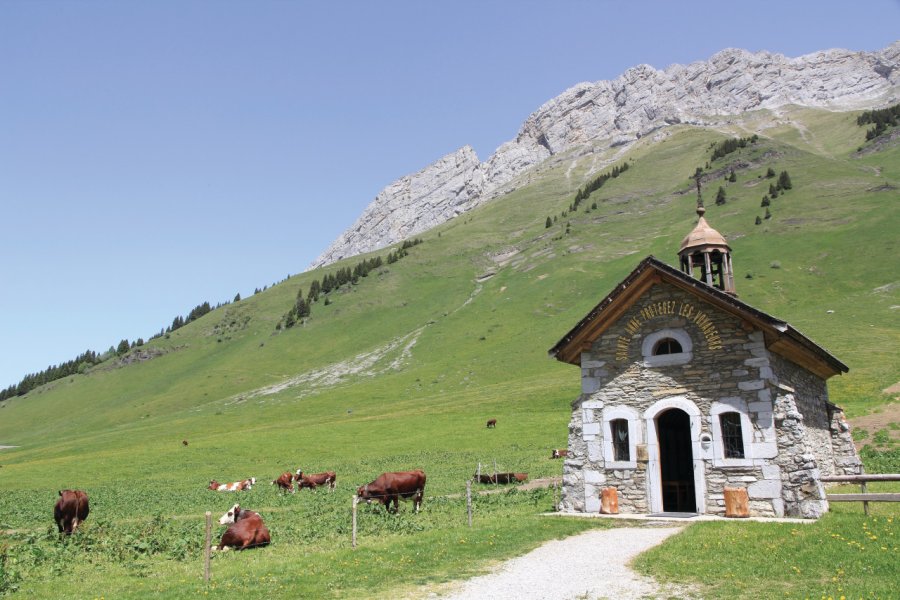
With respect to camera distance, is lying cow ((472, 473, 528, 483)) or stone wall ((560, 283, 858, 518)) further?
lying cow ((472, 473, 528, 483))

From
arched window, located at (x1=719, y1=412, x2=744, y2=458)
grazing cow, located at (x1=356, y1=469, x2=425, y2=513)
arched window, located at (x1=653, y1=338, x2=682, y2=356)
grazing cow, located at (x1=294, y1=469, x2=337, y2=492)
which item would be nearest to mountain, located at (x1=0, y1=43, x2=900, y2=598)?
grazing cow, located at (x1=356, y1=469, x2=425, y2=513)

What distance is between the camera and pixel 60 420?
131 m

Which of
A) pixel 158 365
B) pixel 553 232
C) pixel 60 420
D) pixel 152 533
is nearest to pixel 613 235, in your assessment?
pixel 553 232

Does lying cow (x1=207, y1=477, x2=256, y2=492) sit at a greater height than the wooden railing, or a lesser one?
lesser

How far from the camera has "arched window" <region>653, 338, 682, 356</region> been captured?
2295cm

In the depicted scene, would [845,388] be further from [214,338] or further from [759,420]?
[214,338]

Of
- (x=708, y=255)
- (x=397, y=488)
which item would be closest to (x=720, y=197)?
(x=708, y=255)

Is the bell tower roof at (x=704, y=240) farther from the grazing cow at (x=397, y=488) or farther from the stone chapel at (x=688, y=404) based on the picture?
the grazing cow at (x=397, y=488)

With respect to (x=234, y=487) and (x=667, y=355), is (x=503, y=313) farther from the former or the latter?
(x=667, y=355)

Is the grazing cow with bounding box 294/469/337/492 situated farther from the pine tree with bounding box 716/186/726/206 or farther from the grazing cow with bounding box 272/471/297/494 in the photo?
the pine tree with bounding box 716/186/726/206

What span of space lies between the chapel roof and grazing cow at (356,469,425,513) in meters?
7.90

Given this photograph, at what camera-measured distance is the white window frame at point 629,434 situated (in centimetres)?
2264

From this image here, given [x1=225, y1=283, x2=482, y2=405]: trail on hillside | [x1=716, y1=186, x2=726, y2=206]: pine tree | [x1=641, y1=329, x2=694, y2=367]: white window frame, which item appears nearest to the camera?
[x1=641, y1=329, x2=694, y2=367]: white window frame

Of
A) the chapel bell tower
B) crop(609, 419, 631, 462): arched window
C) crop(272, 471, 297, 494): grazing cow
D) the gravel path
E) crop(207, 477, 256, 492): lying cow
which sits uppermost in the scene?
the chapel bell tower
